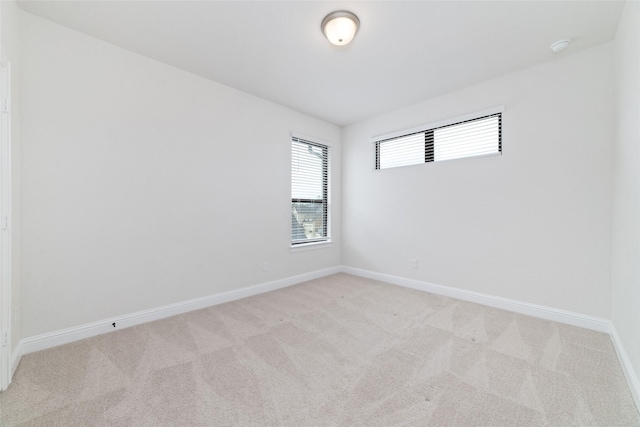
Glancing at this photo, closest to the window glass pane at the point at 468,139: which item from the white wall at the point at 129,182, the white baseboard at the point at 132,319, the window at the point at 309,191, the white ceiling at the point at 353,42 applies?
the white ceiling at the point at 353,42

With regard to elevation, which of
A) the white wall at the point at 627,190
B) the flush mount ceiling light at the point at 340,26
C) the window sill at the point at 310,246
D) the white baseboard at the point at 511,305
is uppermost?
the flush mount ceiling light at the point at 340,26

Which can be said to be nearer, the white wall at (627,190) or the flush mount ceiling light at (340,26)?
the white wall at (627,190)

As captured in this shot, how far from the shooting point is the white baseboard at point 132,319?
6.88ft

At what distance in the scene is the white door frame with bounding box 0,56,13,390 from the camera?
1.59 meters

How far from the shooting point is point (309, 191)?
4.36 meters

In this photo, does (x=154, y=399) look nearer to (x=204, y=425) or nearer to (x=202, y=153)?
(x=204, y=425)

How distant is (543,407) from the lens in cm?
150

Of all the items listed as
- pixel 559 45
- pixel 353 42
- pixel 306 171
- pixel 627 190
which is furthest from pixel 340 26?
pixel 627 190

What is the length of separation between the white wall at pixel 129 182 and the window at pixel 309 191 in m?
0.52

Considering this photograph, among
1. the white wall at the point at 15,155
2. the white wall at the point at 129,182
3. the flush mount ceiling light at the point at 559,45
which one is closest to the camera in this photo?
the white wall at the point at 15,155

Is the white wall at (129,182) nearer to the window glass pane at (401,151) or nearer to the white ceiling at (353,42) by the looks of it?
the white ceiling at (353,42)

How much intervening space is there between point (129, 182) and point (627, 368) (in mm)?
4276

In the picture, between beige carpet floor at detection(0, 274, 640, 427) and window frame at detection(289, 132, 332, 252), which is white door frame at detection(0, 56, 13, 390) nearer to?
beige carpet floor at detection(0, 274, 640, 427)

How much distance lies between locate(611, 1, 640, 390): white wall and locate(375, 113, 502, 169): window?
39.5 inches
